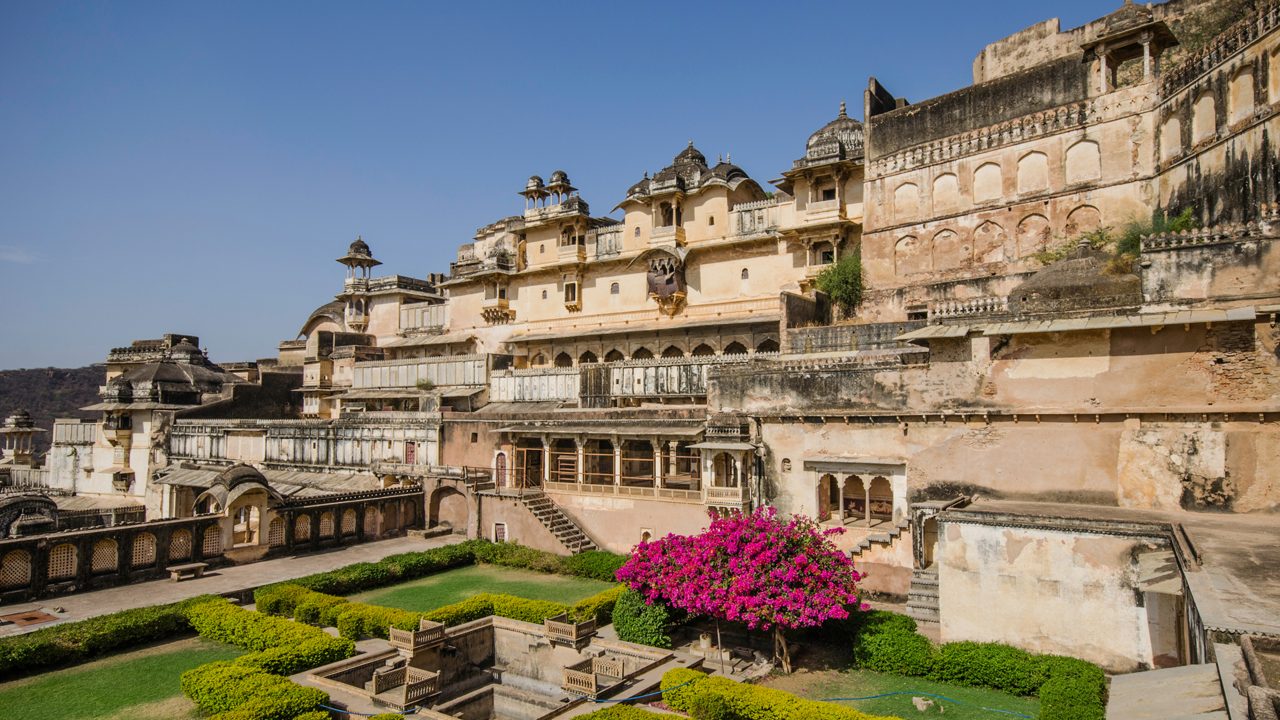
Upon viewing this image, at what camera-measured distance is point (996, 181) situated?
2691 cm

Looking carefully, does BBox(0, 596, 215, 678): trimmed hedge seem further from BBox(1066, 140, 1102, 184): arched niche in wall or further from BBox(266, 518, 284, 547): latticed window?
BBox(1066, 140, 1102, 184): arched niche in wall

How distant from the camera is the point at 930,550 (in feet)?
58.5

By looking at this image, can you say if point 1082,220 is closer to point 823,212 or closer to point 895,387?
point 823,212

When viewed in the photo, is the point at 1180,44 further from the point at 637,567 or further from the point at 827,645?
the point at 637,567

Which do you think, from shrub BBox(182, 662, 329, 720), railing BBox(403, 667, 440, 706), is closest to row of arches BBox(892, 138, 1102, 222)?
railing BBox(403, 667, 440, 706)

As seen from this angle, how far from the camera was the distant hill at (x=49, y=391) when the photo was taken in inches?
3332

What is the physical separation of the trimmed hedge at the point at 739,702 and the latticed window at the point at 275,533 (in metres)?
16.1

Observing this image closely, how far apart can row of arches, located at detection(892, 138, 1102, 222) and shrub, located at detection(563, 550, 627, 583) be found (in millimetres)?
16776

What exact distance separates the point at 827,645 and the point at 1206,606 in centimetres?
832

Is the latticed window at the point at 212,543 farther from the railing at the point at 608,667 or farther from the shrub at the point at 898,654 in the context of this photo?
the shrub at the point at 898,654

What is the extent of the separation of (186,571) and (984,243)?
27.3 meters

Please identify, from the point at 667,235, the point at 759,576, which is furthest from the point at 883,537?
the point at 667,235

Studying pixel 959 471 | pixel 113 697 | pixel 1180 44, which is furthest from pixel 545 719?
pixel 1180 44

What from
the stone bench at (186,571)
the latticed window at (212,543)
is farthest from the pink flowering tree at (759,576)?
the latticed window at (212,543)
